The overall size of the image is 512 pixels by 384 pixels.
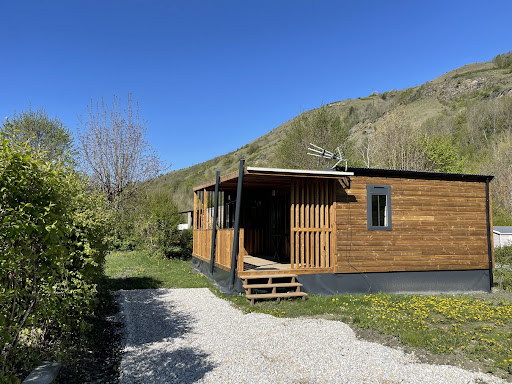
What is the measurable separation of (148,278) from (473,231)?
876cm

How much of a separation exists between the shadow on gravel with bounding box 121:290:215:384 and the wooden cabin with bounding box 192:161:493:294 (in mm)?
1868

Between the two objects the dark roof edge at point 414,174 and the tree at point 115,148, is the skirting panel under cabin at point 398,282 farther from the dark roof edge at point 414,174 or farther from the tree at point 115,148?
the tree at point 115,148

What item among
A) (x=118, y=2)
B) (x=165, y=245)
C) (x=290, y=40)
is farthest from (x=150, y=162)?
(x=290, y=40)

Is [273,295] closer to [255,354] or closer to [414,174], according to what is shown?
[255,354]

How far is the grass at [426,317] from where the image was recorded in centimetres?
461

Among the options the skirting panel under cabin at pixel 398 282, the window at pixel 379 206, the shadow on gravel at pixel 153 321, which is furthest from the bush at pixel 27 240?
the window at pixel 379 206

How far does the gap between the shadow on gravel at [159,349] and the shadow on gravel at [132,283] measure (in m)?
2.07

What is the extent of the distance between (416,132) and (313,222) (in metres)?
19.3

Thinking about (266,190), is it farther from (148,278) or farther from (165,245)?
(165,245)

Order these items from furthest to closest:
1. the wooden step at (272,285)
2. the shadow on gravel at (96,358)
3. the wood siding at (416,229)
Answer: the wood siding at (416,229)
the wooden step at (272,285)
the shadow on gravel at (96,358)

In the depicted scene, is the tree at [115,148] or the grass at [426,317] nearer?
the grass at [426,317]

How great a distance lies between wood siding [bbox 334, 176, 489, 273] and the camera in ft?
27.5

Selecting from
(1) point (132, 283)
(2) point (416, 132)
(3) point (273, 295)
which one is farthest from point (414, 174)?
(2) point (416, 132)

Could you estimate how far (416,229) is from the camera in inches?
350
